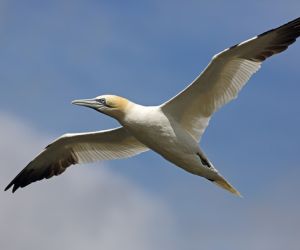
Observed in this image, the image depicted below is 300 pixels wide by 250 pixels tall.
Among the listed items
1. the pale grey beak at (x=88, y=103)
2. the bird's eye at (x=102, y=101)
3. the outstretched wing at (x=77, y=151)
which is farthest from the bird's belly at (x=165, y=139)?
the outstretched wing at (x=77, y=151)

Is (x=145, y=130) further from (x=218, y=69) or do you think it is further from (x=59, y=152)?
(x=59, y=152)

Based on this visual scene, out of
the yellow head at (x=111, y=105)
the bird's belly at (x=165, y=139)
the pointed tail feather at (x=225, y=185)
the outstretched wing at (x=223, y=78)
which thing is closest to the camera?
the outstretched wing at (x=223, y=78)

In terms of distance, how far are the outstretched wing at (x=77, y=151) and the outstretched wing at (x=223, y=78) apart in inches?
68.4

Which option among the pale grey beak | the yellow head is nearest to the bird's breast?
the yellow head

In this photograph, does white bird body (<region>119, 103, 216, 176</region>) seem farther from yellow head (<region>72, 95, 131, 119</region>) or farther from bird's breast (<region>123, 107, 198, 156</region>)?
yellow head (<region>72, 95, 131, 119</region>)

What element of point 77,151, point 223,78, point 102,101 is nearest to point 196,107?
point 223,78

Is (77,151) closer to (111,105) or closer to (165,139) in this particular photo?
(111,105)

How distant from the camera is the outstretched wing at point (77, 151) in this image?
1798 centimetres

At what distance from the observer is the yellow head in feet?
52.1

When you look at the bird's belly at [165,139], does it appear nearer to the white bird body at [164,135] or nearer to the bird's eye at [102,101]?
the white bird body at [164,135]

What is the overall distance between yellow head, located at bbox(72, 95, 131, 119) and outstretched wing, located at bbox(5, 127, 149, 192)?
1.60 m

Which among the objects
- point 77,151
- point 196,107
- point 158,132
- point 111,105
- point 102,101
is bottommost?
point 158,132

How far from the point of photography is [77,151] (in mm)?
18516

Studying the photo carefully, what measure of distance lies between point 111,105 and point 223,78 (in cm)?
206
